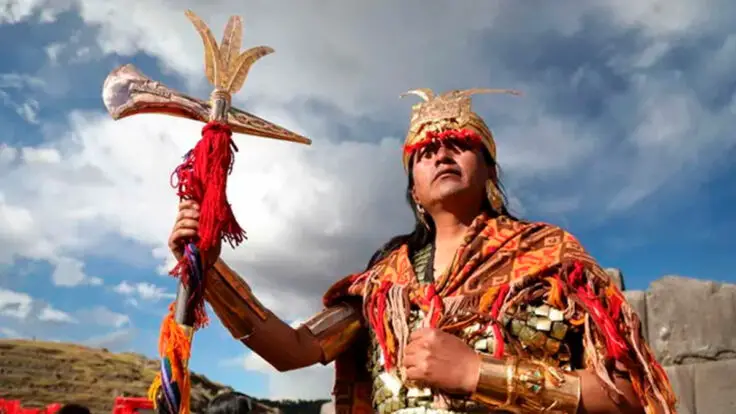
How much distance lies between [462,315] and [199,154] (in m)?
1.07

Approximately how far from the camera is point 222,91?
2.28 m

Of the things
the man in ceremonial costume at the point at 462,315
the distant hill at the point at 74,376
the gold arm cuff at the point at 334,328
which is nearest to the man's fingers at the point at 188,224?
the man in ceremonial costume at the point at 462,315

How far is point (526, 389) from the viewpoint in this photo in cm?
216

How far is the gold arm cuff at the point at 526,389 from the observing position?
2170mm

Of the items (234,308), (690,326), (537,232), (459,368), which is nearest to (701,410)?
(690,326)

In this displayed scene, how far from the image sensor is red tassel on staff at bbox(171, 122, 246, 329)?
83.6 inches

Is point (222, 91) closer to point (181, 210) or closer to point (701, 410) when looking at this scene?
point (181, 210)

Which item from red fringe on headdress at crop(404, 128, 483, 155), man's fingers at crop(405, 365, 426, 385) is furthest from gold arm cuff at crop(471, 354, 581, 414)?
red fringe on headdress at crop(404, 128, 483, 155)

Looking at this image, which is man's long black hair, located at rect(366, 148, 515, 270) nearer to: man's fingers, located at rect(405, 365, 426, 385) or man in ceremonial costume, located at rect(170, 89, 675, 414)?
man in ceremonial costume, located at rect(170, 89, 675, 414)

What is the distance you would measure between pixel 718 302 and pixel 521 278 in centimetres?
342

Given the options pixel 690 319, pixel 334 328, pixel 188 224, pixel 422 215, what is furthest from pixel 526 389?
pixel 690 319

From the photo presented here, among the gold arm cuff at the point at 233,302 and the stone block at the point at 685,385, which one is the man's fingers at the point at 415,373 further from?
the stone block at the point at 685,385

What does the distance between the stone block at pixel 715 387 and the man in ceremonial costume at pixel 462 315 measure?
322 cm

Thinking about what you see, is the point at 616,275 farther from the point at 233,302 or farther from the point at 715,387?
the point at 233,302
